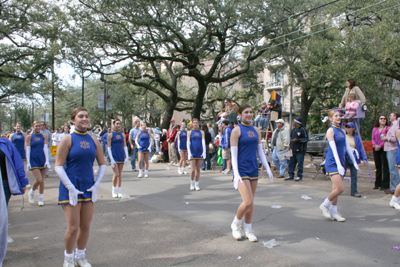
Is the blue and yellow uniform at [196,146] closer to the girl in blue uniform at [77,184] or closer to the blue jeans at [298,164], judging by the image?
the blue jeans at [298,164]

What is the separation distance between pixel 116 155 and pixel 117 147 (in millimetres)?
251

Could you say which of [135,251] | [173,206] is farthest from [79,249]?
[173,206]

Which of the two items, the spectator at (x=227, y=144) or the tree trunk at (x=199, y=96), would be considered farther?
the tree trunk at (x=199, y=96)

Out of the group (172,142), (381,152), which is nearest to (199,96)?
(172,142)

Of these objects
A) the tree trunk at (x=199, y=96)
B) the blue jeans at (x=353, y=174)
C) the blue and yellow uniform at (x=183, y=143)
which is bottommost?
the blue jeans at (x=353, y=174)

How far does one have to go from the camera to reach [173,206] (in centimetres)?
756

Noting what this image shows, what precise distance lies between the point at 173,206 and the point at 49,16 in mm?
21330

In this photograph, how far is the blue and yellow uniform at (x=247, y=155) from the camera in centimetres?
512

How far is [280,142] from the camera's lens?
37.8ft

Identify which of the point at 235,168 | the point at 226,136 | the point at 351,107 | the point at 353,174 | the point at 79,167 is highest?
the point at 351,107

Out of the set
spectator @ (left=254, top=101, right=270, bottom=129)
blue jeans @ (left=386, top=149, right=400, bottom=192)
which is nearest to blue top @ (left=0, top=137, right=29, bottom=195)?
blue jeans @ (left=386, top=149, right=400, bottom=192)

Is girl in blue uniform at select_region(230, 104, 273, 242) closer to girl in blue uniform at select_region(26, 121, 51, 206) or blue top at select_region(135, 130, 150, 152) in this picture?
girl in blue uniform at select_region(26, 121, 51, 206)

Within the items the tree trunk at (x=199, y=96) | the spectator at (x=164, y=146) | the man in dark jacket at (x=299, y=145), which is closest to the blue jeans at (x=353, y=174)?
the man in dark jacket at (x=299, y=145)

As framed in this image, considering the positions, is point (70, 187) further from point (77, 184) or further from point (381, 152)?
point (381, 152)
